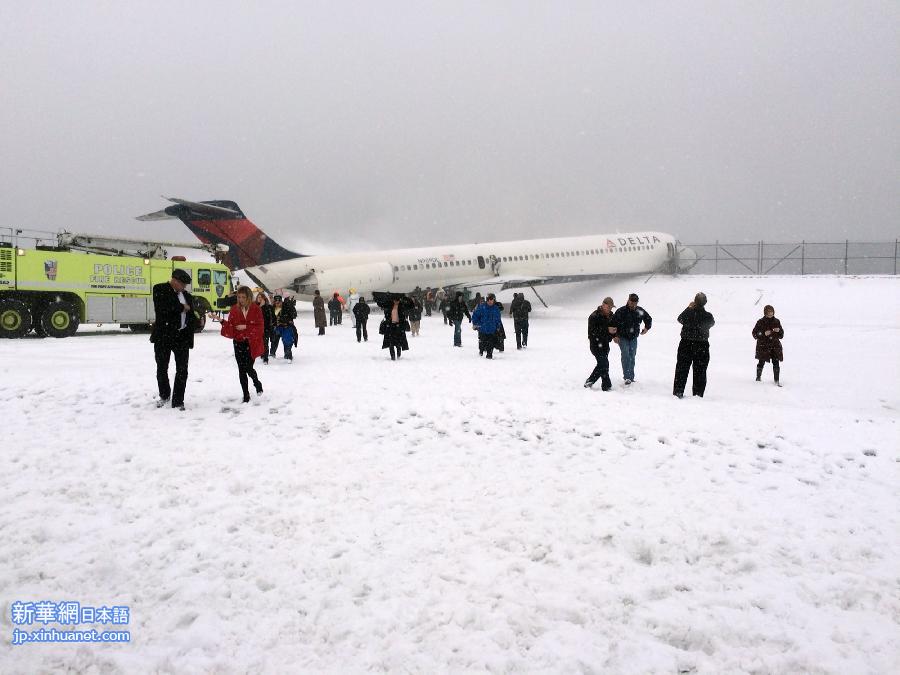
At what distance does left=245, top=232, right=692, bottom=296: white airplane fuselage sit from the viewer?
2800cm

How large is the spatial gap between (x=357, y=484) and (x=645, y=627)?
9.47 ft

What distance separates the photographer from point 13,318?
1664 cm

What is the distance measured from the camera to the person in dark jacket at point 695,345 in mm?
9148

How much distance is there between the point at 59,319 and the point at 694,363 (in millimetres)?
18220

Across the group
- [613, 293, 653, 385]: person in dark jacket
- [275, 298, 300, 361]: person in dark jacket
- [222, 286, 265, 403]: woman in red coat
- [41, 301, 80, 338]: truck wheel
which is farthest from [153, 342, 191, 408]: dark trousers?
[41, 301, 80, 338]: truck wheel

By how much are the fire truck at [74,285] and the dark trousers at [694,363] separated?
13485 millimetres

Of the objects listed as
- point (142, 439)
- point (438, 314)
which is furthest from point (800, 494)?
point (438, 314)

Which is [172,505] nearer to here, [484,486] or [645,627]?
[484,486]

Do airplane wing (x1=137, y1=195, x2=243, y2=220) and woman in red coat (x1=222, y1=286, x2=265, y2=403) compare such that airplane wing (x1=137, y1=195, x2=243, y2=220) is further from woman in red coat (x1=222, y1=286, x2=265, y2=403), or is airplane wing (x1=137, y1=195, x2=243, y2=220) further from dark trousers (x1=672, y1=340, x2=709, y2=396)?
dark trousers (x1=672, y1=340, x2=709, y2=396)

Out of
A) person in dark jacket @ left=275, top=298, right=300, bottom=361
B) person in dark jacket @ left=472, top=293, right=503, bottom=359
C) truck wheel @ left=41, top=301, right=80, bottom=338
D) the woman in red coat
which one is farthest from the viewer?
truck wheel @ left=41, top=301, right=80, bottom=338

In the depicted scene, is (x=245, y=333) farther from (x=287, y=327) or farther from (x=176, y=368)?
(x=287, y=327)

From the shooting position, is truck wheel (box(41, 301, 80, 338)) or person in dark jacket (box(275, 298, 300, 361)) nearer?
person in dark jacket (box(275, 298, 300, 361))

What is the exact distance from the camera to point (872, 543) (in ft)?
14.7

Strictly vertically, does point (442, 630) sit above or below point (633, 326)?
below
